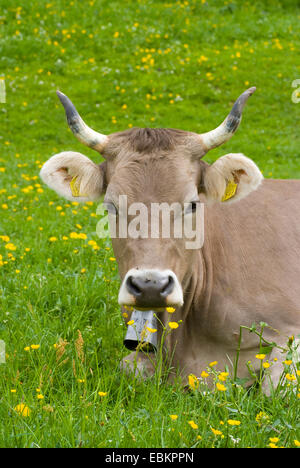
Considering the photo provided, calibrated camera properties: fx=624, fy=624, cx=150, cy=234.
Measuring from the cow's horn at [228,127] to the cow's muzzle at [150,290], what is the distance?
42.6 inches

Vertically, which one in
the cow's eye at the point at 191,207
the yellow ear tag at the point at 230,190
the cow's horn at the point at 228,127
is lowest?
the cow's eye at the point at 191,207

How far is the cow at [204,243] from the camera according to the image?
3.85 meters

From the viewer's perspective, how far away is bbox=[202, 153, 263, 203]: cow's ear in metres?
4.07

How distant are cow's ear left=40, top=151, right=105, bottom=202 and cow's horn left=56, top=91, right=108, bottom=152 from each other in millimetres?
117

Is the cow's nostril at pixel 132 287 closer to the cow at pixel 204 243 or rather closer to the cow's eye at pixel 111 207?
the cow at pixel 204 243

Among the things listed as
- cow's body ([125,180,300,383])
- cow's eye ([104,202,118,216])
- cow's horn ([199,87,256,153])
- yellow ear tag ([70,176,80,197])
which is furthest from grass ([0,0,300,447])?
cow's horn ([199,87,256,153])

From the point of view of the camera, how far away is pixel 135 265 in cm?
359

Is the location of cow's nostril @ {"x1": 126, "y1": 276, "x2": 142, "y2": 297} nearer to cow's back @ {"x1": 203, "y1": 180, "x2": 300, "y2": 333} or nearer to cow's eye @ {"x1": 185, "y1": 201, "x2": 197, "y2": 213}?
cow's eye @ {"x1": 185, "y1": 201, "x2": 197, "y2": 213}

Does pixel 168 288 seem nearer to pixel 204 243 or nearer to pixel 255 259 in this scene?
pixel 204 243

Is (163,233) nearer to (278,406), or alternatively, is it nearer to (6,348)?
(278,406)

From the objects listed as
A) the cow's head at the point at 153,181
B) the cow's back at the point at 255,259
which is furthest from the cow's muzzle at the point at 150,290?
the cow's back at the point at 255,259

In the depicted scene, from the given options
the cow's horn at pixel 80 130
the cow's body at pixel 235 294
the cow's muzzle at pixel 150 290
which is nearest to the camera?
the cow's muzzle at pixel 150 290

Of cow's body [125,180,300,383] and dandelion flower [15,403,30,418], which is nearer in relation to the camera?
dandelion flower [15,403,30,418]

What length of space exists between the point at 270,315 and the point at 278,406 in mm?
963
